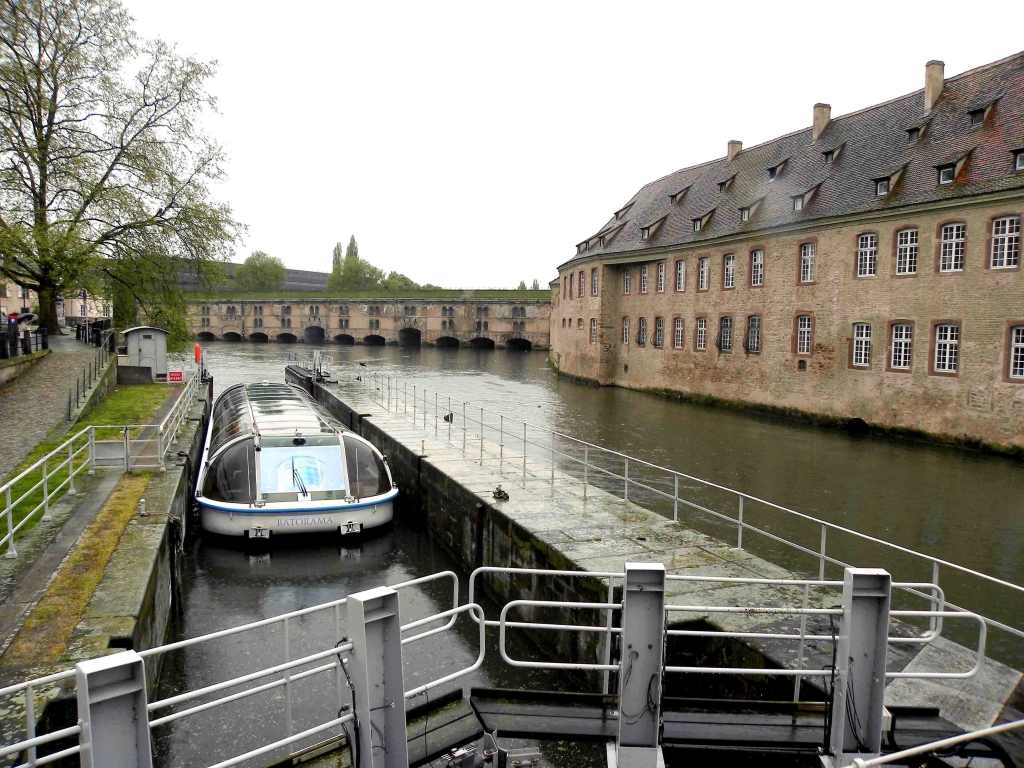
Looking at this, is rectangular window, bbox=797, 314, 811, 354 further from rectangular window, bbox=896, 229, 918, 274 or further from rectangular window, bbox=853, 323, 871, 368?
rectangular window, bbox=896, 229, 918, 274

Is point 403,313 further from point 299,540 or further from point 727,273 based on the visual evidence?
point 299,540

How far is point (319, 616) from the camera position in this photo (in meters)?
11.5

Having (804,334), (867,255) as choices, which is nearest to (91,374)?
(804,334)

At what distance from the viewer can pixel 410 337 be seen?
316 feet

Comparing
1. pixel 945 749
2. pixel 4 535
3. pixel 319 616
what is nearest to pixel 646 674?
pixel 945 749

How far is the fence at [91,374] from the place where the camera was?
808 inches

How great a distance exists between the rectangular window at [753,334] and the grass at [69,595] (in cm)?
2745

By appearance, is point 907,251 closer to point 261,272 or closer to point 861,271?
point 861,271

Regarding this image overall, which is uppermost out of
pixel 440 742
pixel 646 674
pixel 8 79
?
pixel 8 79

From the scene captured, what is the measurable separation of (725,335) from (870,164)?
928cm

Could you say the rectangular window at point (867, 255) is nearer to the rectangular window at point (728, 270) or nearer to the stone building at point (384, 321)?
the rectangular window at point (728, 270)

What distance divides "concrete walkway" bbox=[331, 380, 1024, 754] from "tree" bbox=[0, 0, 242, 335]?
662 inches

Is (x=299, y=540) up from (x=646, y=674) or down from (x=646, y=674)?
down

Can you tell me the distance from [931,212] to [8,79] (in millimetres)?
31721
